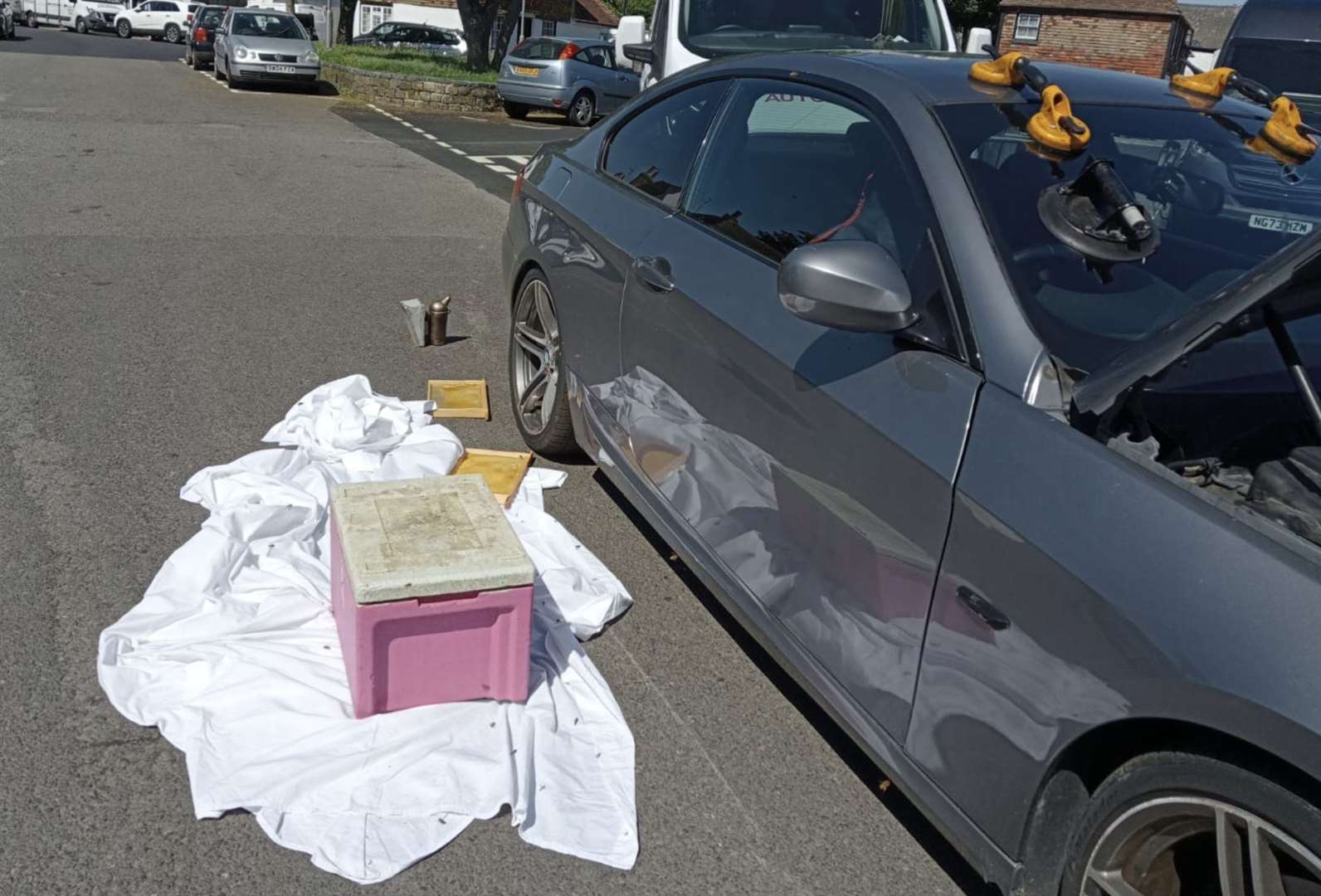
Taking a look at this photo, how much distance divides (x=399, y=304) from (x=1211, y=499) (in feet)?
20.2

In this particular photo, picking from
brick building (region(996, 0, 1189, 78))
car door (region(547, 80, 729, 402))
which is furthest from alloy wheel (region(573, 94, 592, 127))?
brick building (region(996, 0, 1189, 78))

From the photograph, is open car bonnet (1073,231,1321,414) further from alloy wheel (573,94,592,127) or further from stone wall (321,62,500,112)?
stone wall (321,62,500,112)

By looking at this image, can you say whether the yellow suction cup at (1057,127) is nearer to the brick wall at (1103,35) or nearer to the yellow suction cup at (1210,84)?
the yellow suction cup at (1210,84)

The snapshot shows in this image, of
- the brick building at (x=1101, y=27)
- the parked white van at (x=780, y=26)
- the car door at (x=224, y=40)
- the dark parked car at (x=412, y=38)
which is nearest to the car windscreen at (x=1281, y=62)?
the parked white van at (x=780, y=26)

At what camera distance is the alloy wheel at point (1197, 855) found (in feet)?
6.01

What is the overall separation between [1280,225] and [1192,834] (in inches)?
68.5

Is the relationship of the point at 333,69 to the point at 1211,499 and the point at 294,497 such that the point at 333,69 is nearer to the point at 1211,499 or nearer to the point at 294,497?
the point at 294,497

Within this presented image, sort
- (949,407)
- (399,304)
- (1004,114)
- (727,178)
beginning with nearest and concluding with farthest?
(949,407) → (1004,114) → (727,178) → (399,304)

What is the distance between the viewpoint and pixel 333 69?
82.1 ft

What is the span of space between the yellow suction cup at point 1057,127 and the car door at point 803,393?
309 mm

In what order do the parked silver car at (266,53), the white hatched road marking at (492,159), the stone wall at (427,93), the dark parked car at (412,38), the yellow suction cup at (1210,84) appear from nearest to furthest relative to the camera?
the yellow suction cup at (1210,84), the white hatched road marking at (492,159), the stone wall at (427,93), the parked silver car at (266,53), the dark parked car at (412,38)

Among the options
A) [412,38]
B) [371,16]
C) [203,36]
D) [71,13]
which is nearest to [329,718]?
[203,36]

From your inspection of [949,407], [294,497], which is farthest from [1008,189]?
[294,497]

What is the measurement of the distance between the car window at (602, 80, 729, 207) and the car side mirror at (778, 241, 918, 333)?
1.36 meters
